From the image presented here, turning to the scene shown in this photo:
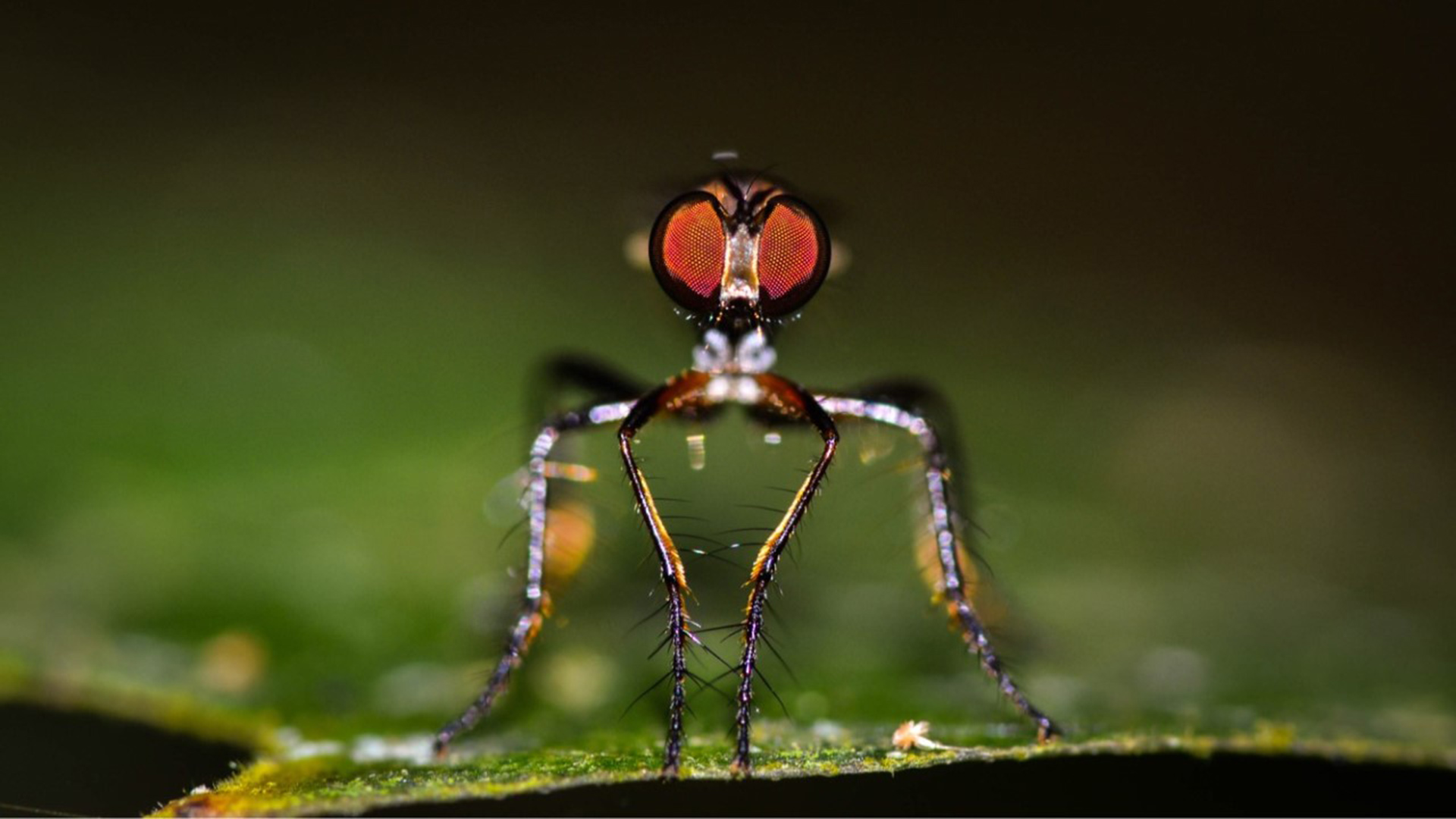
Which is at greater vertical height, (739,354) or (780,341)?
(780,341)

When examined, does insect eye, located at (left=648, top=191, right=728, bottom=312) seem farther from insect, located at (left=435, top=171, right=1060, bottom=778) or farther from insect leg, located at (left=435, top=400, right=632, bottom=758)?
insect leg, located at (left=435, top=400, right=632, bottom=758)

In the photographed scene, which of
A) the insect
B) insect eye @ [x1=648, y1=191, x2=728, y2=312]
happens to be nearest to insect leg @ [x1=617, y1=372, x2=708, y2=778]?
the insect

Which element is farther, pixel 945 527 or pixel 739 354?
pixel 739 354

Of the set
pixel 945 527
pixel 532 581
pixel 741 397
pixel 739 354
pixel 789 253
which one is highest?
pixel 789 253

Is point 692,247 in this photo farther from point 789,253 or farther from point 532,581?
point 532,581

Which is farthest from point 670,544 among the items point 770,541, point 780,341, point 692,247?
point 780,341

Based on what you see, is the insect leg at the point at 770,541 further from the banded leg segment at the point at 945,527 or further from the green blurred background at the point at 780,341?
the green blurred background at the point at 780,341

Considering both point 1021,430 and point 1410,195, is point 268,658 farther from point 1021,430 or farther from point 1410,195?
point 1410,195
